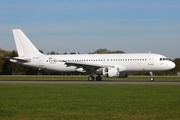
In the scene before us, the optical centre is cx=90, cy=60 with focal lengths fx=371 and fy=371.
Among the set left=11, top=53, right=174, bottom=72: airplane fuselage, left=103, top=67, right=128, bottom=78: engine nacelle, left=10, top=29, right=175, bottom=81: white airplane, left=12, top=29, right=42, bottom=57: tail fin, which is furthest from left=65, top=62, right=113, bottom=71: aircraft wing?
left=12, top=29, right=42, bottom=57: tail fin

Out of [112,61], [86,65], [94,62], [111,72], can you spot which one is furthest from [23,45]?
[111,72]

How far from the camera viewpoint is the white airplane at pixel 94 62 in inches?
1863

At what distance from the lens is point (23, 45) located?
53469mm

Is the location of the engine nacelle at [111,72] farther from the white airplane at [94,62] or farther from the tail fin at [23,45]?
the tail fin at [23,45]

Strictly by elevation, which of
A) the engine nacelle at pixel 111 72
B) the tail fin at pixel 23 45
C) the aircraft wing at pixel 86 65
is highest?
the tail fin at pixel 23 45

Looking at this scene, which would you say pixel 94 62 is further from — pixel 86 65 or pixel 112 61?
pixel 112 61

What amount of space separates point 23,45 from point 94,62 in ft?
36.4

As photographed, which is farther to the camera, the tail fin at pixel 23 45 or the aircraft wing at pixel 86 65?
the tail fin at pixel 23 45

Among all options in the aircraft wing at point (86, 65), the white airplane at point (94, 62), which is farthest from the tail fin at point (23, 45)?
the aircraft wing at point (86, 65)
